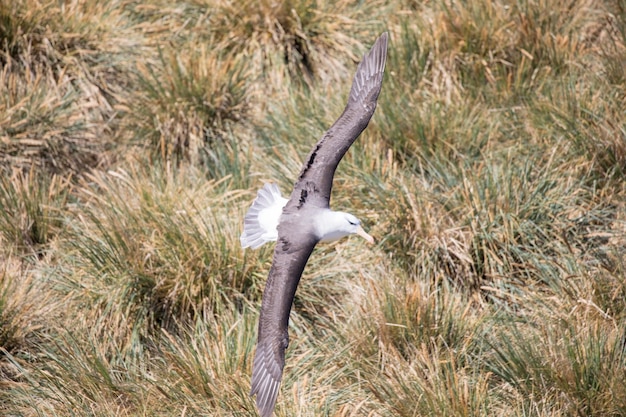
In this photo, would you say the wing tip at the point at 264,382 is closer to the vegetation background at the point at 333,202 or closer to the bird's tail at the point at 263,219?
the vegetation background at the point at 333,202

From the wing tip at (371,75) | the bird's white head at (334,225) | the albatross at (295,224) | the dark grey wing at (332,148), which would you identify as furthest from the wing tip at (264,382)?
the wing tip at (371,75)

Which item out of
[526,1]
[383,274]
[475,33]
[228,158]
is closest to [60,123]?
[228,158]

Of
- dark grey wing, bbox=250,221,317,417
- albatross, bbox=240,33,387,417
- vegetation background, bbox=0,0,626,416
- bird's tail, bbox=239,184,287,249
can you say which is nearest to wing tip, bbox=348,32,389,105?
albatross, bbox=240,33,387,417

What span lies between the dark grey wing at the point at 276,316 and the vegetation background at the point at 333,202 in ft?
0.86

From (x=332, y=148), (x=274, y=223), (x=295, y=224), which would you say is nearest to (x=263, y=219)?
(x=274, y=223)

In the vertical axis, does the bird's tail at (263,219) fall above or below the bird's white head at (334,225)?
below

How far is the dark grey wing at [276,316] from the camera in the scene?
503cm

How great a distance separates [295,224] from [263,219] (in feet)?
1.04

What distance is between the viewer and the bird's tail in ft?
19.8

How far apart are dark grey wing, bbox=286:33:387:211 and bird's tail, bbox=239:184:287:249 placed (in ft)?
0.52

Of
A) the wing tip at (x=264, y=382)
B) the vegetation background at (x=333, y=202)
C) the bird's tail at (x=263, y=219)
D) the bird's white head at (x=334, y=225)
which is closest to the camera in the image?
the wing tip at (x=264, y=382)

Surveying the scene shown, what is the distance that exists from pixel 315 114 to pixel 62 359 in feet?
10.1

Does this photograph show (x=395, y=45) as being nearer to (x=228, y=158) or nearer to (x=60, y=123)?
(x=228, y=158)

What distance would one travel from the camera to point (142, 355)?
6.07 m
